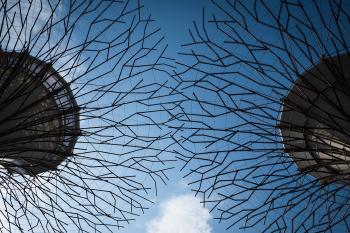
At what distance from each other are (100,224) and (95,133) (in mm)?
1109

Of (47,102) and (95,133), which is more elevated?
(47,102)

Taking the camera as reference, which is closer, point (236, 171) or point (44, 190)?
point (236, 171)

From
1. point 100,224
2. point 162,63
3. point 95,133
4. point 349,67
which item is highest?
point 162,63

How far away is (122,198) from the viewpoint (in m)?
4.77

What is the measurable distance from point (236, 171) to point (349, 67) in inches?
73.1

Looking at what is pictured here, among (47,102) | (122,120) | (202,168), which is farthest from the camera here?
(47,102)

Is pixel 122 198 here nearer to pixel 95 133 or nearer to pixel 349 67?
pixel 95 133

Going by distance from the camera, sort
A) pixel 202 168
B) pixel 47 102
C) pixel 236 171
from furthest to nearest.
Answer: pixel 47 102, pixel 202 168, pixel 236 171

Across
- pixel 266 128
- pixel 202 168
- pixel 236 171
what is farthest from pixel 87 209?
Answer: pixel 266 128

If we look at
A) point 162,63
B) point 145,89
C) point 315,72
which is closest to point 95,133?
point 145,89

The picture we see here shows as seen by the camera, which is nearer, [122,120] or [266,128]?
[266,128]

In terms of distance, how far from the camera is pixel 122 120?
4.78 metres

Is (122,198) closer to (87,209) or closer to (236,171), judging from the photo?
(87,209)

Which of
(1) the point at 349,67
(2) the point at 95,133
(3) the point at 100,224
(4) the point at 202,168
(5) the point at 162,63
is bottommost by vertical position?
(3) the point at 100,224
